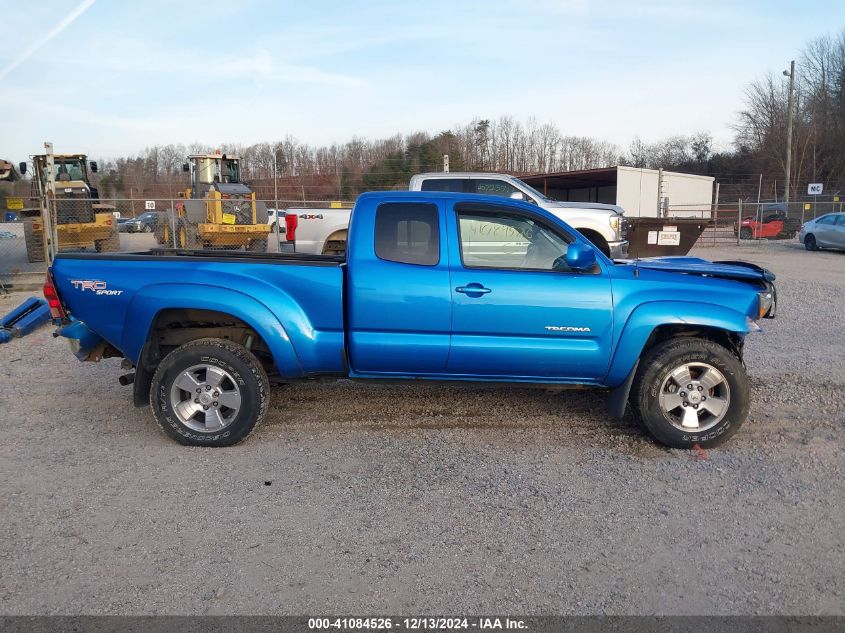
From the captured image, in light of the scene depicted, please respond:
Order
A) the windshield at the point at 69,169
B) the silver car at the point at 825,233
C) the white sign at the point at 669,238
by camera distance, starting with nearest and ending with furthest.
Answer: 1. the white sign at the point at 669,238
2. the windshield at the point at 69,169
3. the silver car at the point at 825,233

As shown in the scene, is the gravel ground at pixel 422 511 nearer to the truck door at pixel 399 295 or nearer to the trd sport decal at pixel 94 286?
the truck door at pixel 399 295

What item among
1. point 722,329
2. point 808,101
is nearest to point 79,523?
point 722,329

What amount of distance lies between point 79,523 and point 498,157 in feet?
160

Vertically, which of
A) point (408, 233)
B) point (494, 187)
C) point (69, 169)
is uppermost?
point (69, 169)

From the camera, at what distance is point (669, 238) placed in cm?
1366

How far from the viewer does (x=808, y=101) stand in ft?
193

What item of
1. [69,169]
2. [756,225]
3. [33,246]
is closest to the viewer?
[33,246]

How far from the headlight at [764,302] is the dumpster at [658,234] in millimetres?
8553

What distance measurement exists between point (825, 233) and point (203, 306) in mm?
23526

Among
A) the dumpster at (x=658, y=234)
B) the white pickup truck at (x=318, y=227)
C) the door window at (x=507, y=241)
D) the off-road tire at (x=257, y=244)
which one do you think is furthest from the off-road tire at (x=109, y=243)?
the door window at (x=507, y=241)

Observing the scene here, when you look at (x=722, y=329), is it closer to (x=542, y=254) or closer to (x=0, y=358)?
(x=542, y=254)

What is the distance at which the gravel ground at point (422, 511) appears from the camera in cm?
321

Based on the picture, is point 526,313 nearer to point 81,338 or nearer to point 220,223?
point 81,338

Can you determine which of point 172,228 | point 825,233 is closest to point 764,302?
point 172,228
